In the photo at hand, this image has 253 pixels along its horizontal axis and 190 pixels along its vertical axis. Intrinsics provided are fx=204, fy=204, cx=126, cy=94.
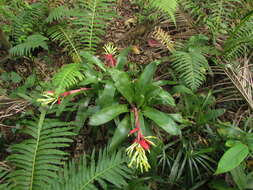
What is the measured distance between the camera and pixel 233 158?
1444 millimetres

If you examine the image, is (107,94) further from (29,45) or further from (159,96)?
(29,45)

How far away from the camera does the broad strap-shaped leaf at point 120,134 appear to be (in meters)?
1.60

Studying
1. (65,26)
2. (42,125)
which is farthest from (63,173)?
(65,26)

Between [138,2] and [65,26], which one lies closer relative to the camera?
[65,26]

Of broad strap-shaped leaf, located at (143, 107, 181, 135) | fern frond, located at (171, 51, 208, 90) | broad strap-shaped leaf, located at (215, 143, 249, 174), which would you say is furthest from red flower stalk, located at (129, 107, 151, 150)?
fern frond, located at (171, 51, 208, 90)

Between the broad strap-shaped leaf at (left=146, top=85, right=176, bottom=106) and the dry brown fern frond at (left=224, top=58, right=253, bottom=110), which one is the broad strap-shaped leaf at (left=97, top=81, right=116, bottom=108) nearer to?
the broad strap-shaped leaf at (left=146, top=85, right=176, bottom=106)

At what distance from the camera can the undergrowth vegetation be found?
1.60m

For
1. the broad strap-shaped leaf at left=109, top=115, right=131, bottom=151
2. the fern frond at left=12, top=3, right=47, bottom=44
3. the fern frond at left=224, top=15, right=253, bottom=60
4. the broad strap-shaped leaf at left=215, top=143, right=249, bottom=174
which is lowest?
the broad strap-shaped leaf at left=215, top=143, right=249, bottom=174

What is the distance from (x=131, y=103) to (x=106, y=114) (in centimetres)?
30

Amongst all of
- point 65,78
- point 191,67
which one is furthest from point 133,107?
A: point 191,67

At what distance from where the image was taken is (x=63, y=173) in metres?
1.74

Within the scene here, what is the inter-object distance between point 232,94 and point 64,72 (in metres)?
1.70

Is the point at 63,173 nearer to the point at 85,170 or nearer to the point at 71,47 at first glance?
the point at 85,170

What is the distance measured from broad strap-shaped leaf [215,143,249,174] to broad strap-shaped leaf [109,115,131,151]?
715mm
